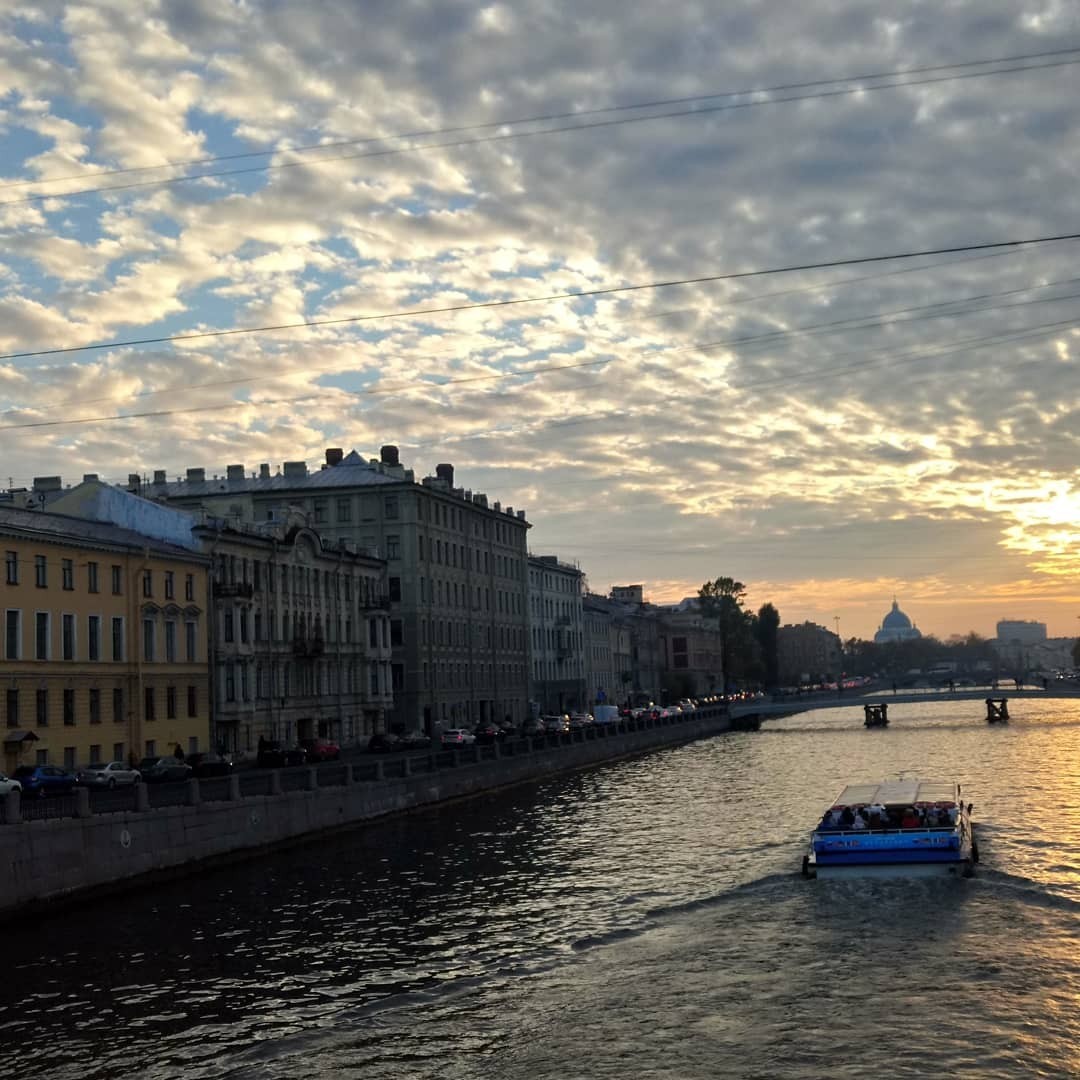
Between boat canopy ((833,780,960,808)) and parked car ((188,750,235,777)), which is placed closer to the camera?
boat canopy ((833,780,960,808))

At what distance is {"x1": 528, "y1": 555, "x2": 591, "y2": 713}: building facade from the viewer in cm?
12875

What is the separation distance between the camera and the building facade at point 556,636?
129 m

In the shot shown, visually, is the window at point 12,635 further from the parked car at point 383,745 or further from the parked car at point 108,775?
the parked car at point 383,745

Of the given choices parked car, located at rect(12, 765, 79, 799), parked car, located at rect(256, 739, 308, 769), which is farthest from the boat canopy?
parked car, located at rect(256, 739, 308, 769)

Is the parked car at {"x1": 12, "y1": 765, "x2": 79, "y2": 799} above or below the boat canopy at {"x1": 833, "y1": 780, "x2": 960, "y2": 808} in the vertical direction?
above

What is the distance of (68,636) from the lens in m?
57.3

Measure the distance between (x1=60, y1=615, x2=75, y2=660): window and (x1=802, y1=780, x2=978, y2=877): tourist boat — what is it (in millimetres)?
31950

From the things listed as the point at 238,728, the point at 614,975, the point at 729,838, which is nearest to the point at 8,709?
the point at 238,728

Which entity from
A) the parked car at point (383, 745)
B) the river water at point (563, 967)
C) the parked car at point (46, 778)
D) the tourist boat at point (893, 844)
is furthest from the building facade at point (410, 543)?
the tourist boat at point (893, 844)

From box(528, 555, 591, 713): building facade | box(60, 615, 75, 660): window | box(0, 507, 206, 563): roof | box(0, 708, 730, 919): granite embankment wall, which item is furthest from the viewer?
box(528, 555, 591, 713): building facade

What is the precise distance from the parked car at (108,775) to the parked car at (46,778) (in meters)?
0.49

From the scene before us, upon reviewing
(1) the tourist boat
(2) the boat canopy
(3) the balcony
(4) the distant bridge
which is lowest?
(1) the tourist boat

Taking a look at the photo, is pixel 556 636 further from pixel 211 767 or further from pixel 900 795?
pixel 900 795

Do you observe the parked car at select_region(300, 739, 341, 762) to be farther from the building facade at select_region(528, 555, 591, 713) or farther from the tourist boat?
the building facade at select_region(528, 555, 591, 713)
